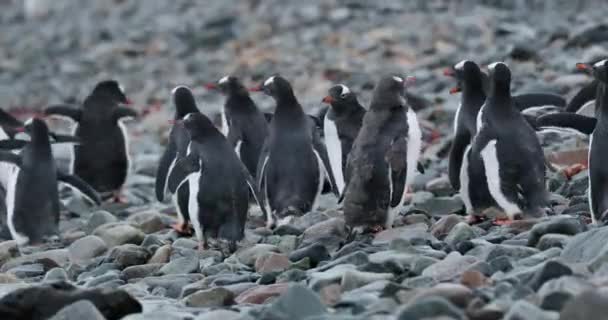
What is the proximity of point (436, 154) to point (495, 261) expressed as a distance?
4650mm

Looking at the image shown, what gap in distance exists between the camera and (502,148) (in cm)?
655

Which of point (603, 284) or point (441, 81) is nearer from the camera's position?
point (603, 284)

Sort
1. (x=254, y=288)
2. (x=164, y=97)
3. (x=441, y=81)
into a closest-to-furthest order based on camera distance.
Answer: (x=254, y=288)
(x=441, y=81)
(x=164, y=97)

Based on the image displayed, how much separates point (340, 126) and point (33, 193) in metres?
2.16

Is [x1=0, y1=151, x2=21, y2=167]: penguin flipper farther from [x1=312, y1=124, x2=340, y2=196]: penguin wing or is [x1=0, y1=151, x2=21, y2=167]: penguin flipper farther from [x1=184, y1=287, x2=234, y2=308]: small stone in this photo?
[x1=184, y1=287, x2=234, y2=308]: small stone

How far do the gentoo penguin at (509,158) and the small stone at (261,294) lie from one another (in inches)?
63.6

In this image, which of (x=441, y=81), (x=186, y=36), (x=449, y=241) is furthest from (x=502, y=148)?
(x=186, y=36)

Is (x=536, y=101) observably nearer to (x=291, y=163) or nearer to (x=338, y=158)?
(x=338, y=158)

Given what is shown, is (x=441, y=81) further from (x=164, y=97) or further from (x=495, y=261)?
(x=495, y=261)

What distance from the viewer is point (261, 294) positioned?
5316 millimetres

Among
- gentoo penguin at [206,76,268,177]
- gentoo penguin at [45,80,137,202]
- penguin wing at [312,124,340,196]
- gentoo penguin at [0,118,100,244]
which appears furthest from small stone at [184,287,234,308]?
gentoo penguin at [45,80,137,202]

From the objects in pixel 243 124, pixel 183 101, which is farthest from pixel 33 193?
pixel 243 124

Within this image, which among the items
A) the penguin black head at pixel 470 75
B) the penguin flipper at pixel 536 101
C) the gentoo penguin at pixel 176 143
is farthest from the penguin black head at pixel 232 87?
the penguin flipper at pixel 536 101

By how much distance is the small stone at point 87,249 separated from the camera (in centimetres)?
728
